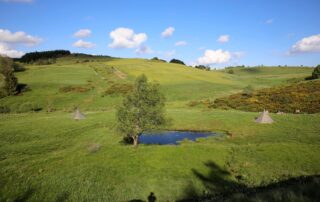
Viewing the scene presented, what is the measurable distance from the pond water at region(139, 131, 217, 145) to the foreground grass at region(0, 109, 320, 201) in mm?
4008

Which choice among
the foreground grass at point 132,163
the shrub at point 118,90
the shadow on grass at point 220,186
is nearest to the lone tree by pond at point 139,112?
the foreground grass at point 132,163

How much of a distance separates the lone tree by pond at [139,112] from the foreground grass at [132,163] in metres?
3.33

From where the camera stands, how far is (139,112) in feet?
135

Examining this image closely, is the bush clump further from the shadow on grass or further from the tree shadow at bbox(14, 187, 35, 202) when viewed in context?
the tree shadow at bbox(14, 187, 35, 202)

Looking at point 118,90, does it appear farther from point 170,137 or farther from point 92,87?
point 170,137

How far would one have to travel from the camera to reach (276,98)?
82.2 m

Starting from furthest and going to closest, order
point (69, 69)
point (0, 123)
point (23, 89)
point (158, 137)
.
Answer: point (69, 69) → point (23, 89) → point (0, 123) → point (158, 137)

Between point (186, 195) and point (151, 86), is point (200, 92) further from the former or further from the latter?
point (186, 195)

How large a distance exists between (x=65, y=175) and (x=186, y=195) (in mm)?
12166

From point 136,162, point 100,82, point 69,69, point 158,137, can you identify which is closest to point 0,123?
point 158,137

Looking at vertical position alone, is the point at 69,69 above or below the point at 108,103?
above

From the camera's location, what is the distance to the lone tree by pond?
4094 centimetres

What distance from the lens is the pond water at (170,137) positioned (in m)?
48.3

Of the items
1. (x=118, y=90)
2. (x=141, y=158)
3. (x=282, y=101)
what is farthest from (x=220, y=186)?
(x=118, y=90)
